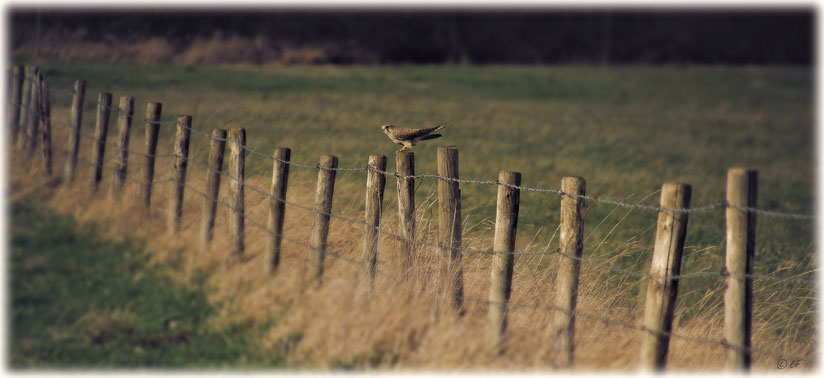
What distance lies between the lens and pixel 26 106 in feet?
42.8

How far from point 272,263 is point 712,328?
13.1ft

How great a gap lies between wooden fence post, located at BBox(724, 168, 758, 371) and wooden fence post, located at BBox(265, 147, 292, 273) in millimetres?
3972

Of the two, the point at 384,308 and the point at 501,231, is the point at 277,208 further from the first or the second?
the point at 501,231

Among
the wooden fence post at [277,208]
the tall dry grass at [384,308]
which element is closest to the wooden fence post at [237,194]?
the tall dry grass at [384,308]

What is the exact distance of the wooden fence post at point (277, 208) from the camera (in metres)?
7.37

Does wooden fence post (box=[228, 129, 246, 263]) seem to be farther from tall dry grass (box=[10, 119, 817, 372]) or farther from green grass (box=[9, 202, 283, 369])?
green grass (box=[9, 202, 283, 369])

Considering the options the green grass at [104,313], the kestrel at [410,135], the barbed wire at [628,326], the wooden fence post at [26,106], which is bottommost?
the green grass at [104,313]

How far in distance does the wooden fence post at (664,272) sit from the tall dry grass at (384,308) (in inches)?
15.0

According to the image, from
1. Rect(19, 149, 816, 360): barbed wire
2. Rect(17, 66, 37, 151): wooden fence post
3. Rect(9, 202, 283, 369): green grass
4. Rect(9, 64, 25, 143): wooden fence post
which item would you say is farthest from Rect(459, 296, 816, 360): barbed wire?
Rect(9, 64, 25, 143): wooden fence post

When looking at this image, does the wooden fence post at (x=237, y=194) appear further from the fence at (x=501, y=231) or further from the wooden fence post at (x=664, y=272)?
the wooden fence post at (x=664, y=272)

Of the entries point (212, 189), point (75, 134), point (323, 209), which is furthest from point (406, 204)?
point (75, 134)

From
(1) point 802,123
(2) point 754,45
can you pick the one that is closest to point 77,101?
(1) point 802,123

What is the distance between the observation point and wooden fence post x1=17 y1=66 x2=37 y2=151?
479 inches

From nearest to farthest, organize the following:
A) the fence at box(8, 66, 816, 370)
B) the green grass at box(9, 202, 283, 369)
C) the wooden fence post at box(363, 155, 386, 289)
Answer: the fence at box(8, 66, 816, 370) → the green grass at box(9, 202, 283, 369) → the wooden fence post at box(363, 155, 386, 289)
